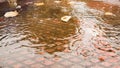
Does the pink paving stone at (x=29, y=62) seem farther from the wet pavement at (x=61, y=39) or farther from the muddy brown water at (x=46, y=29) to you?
the muddy brown water at (x=46, y=29)

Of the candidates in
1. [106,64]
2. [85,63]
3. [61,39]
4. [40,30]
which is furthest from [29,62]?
[40,30]

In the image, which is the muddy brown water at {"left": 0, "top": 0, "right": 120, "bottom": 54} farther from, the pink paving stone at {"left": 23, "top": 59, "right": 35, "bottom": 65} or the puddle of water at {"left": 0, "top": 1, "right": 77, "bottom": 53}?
the pink paving stone at {"left": 23, "top": 59, "right": 35, "bottom": 65}

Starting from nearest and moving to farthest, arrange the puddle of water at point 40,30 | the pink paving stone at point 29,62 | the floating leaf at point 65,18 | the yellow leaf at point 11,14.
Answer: the pink paving stone at point 29,62, the puddle of water at point 40,30, the floating leaf at point 65,18, the yellow leaf at point 11,14

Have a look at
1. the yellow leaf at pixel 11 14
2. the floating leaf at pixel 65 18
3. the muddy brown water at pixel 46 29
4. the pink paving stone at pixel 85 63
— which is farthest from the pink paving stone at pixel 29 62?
the yellow leaf at pixel 11 14

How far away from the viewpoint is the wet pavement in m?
5.36

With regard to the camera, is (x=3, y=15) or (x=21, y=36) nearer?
(x=21, y=36)

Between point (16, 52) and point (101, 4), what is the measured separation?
19.8ft

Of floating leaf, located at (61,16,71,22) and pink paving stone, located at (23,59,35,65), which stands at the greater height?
floating leaf, located at (61,16,71,22)

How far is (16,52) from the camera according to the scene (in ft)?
19.4

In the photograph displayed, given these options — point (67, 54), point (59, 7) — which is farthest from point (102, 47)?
point (59, 7)

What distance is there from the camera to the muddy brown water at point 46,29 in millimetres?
6340

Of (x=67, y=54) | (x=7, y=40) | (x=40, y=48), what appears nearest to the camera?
(x=67, y=54)

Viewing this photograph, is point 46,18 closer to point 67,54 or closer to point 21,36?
point 21,36

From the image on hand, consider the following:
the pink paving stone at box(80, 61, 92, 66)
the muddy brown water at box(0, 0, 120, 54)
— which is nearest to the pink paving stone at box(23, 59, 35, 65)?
the muddy brown water at box(0, 0, 120, 54)
